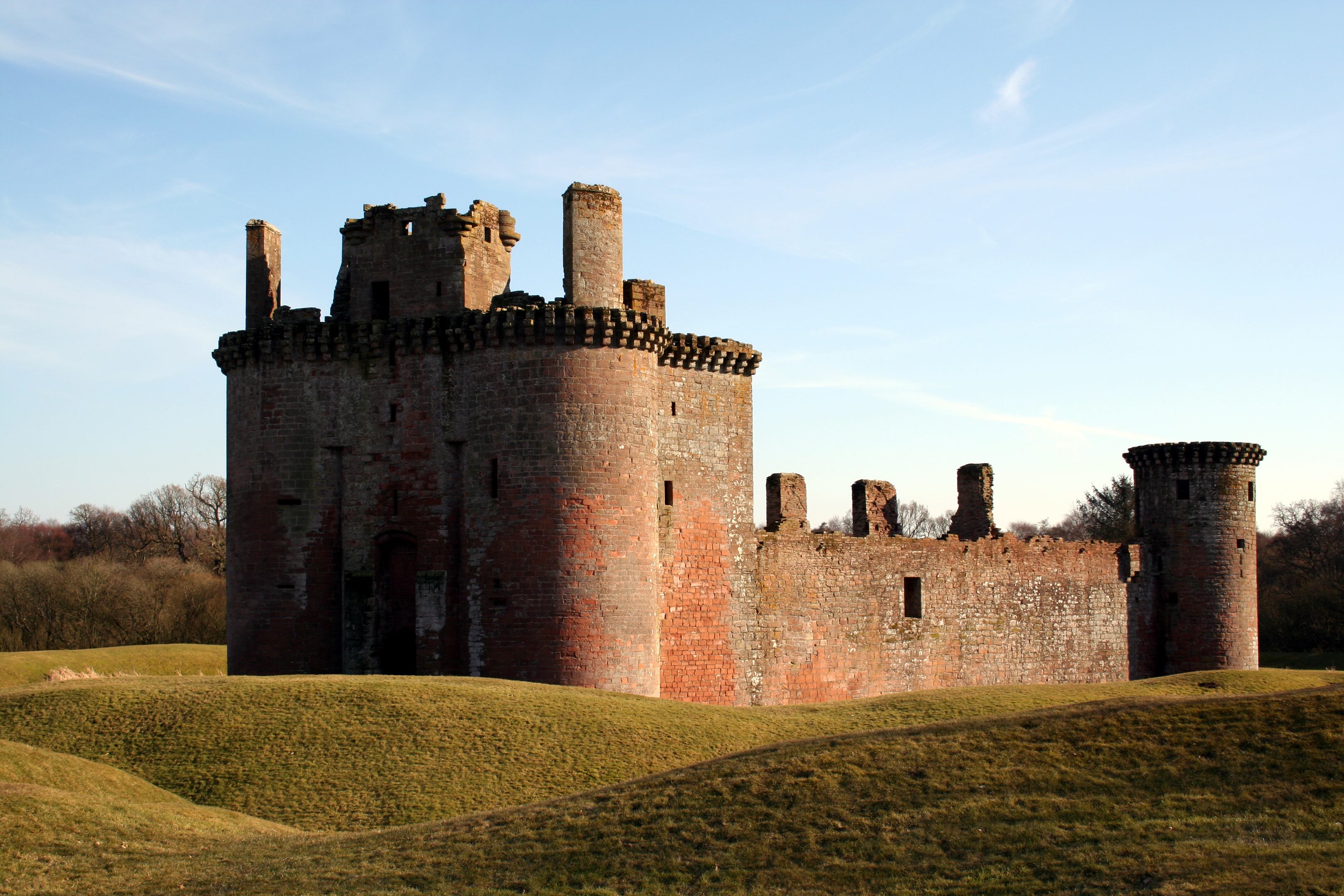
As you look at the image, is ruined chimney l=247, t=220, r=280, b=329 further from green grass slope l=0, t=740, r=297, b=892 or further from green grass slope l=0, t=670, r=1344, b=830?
green grass slope l=0, t=740, r=297, b=892

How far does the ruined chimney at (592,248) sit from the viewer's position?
25.2m

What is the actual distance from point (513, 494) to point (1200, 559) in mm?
24840

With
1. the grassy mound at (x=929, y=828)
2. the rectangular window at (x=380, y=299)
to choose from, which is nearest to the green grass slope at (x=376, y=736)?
the grassy mound at (x=929, y=828)

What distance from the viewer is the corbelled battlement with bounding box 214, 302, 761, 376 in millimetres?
24438

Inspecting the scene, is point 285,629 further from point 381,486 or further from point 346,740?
A: point 346,740

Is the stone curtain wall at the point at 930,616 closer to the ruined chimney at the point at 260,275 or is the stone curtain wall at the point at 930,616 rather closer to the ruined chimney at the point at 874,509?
the ruined chimney at the point at 874,509

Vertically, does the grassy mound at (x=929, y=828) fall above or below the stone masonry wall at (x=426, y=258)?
below

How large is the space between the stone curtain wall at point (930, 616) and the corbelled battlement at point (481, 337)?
471cm

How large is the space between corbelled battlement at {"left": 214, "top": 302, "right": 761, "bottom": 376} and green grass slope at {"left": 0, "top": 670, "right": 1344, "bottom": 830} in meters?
6.83

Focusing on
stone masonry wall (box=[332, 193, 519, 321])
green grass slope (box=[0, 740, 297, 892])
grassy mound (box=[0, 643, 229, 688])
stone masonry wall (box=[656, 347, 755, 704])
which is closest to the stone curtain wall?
stone masonry wall (box=[656, 347, 755, 704])

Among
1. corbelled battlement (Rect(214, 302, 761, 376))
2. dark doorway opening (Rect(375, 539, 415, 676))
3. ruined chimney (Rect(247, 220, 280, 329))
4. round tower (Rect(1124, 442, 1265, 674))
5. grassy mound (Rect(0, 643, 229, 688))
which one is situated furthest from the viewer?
round tower (Rect(1124, 442, 1265, 674))

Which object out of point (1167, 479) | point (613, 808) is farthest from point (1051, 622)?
point (613, 808)

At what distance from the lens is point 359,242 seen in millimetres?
27016

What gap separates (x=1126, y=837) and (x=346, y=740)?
11738mm
